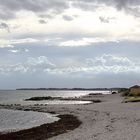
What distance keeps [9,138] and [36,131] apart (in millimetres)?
4415

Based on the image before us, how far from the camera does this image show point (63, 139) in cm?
2803

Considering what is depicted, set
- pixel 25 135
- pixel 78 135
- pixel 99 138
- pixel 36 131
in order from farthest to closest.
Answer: pixel 36 131 → pixel 25 135 → pixel 78 135 → pixel 99 138

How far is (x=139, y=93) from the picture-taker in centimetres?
8881

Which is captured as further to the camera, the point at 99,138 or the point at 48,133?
the point at 48,133

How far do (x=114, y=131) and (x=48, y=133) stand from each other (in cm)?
647

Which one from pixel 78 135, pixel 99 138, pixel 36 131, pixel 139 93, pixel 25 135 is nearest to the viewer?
A: pixel 99 138

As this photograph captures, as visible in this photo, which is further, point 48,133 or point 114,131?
point 48,133

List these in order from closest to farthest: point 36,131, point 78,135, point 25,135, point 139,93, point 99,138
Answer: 1. point 99,138
2. point 78,135
3. point 25,135
4. point 36,131
5. point 139,93

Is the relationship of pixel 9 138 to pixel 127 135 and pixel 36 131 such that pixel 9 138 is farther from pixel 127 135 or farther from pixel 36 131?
pixel 127 135

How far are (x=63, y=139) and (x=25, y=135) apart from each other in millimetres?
6146

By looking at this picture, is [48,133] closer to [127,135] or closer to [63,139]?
[63,139]

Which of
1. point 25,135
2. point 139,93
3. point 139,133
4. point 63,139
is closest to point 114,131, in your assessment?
point 139,133

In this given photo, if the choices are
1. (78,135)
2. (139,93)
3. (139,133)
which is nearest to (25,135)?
(78,135)

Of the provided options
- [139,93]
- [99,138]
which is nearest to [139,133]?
[99,138]
